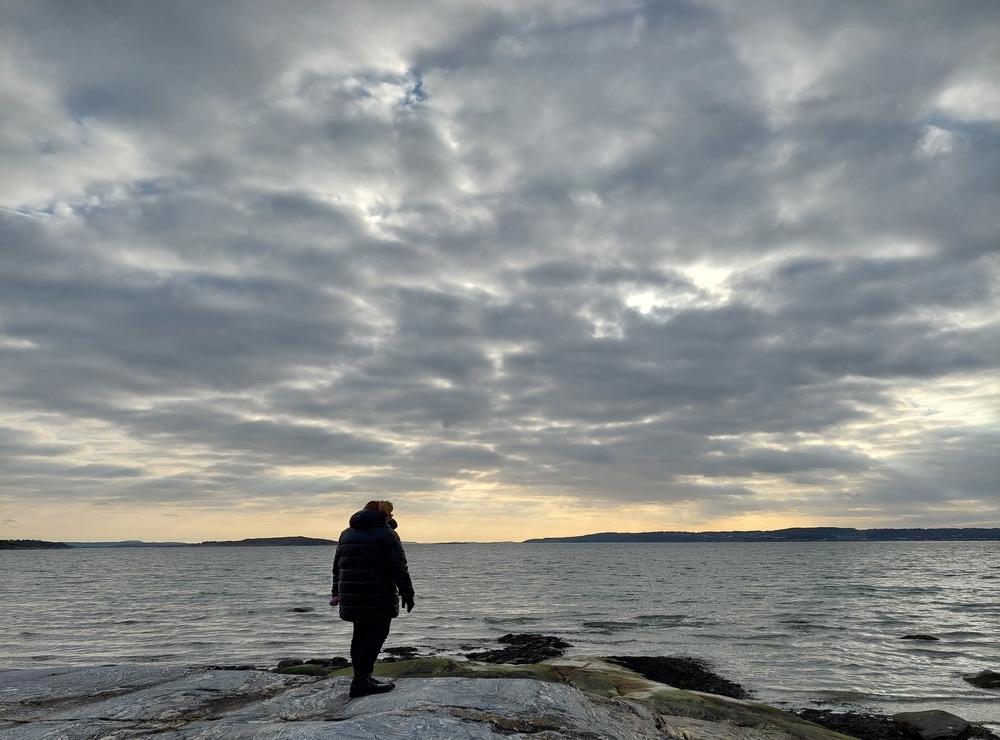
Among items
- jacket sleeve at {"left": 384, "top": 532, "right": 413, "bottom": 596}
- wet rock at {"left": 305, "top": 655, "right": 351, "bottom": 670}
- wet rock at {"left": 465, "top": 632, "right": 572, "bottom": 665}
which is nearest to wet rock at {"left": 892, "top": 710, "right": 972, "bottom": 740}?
wet rock at {"left": 465, "top": 632, "right": 572, "bottom": 665}

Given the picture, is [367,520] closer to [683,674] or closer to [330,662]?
[330,662]

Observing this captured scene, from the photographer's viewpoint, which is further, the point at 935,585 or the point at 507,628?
the point at 935,585

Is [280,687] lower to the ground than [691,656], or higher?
higher

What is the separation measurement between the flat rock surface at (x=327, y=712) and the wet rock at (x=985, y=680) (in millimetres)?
11178

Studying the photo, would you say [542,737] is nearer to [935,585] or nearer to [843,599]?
[843,599]

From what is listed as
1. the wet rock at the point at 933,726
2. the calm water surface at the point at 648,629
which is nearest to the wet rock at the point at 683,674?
the calm water surface at the point at 648,629

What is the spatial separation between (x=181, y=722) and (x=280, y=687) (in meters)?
2.24

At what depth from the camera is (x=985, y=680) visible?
19.7 m

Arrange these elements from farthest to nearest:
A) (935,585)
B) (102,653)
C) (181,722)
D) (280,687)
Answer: (935,585) → (102,653) → (280,687) → (181,722)

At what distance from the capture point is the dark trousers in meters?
9.64

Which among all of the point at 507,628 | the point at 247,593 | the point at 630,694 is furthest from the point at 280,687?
the point at 247,593

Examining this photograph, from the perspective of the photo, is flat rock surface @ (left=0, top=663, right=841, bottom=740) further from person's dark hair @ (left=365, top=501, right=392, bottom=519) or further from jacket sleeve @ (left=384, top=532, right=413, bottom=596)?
person's dark hair @ (left=365, top=501, right=392, bottom=519)

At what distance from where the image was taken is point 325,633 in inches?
1231

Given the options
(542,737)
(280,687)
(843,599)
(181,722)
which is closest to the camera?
(542,737)
